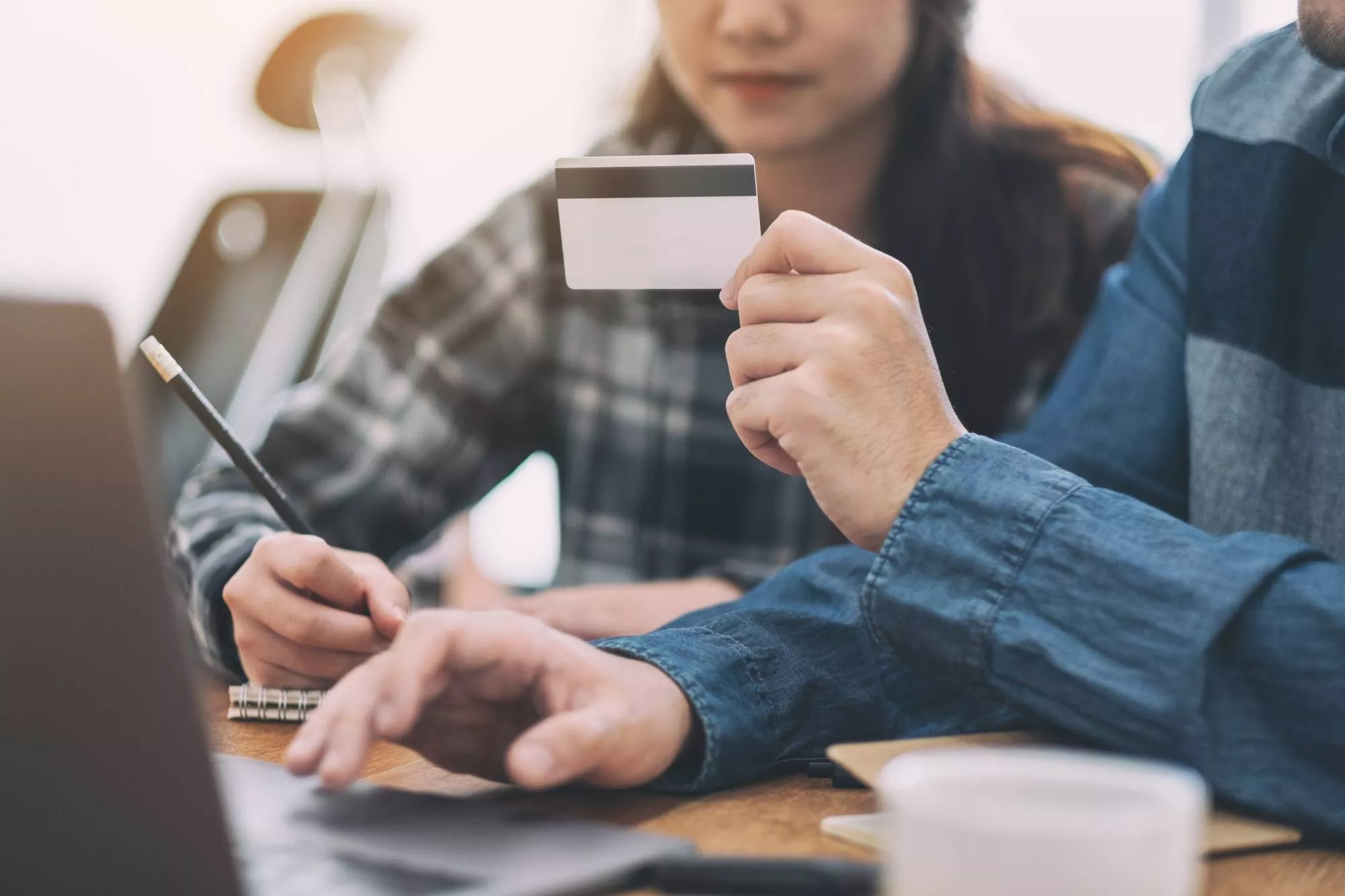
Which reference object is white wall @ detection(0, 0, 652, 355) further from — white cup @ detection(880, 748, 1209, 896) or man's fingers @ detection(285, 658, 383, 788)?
white cup @ detection(880, 748, 1209, 896)

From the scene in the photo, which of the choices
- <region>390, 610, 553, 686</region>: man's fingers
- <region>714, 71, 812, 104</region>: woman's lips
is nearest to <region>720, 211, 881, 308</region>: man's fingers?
<region>390, 610, 553, 686</region>: man's fingers

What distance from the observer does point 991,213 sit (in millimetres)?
1310

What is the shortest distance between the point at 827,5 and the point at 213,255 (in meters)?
1.24

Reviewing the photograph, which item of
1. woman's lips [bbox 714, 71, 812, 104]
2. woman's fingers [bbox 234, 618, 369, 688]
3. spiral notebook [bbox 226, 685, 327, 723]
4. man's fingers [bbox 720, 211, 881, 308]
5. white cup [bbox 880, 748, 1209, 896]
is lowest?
spiral notebook [bbox 226, 685, 327, 723]

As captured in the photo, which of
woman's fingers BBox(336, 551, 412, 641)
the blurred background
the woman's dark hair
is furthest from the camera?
the blurred background

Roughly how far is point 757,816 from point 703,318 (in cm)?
76

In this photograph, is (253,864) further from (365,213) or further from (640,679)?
(365,213)

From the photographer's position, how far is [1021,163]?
136 cm

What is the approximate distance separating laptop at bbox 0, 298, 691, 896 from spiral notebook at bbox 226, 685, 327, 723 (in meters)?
0.32

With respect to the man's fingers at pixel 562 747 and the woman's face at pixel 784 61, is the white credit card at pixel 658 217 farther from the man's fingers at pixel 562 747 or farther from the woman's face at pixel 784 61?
the woman's face at pixel 784 61

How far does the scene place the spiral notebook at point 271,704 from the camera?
794mm

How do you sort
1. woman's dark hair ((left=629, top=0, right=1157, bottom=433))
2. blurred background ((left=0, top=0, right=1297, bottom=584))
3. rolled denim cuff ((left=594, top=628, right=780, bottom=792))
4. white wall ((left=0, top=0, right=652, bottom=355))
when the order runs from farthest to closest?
white wall ((left=0, top=0, right=652, bottom=355)) < blurred background ((left=0, top=0, right=1297, bottom=584)) < woman's dark hair ((left=629, top=0, right=1157, bottom=433)) < rolled denim cuff ((left=594, top=628, right=780, bottom=792))

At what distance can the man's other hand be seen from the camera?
739mm

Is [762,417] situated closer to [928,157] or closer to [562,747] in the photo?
[562,747]
